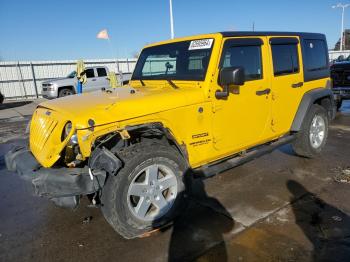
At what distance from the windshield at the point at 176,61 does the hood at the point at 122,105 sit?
33 cm

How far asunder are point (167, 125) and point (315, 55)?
3.44m

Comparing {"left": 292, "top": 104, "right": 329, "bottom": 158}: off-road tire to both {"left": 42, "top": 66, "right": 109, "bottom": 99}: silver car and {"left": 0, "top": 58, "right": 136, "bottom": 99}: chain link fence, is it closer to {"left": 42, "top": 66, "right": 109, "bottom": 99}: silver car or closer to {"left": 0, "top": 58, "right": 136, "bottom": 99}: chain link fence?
{"left": 42, "top": 66, "right": 109, "bottom": 99}: silver car

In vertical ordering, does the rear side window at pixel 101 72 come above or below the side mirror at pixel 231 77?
above

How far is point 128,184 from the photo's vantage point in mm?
3000

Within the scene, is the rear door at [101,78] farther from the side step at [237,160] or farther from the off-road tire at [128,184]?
the off-road tire at [128,184]

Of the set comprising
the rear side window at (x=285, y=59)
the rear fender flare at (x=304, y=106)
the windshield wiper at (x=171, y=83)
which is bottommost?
the rear fender flare at (x=304, y=106)

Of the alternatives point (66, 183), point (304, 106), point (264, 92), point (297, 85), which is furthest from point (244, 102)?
point (66, 183)

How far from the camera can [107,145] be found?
314 cm

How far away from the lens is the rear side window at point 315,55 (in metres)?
5.09

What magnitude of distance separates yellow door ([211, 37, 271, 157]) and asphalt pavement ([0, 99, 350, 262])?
72 centimetres

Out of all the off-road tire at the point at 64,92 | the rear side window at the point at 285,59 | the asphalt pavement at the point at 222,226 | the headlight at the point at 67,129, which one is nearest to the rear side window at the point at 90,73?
the off-road tire at the point at 64,92

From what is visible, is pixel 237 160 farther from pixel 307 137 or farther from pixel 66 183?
pixel 66 183

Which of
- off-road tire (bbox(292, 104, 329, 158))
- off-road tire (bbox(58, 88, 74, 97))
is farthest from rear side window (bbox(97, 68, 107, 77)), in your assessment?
off-road tire (bbox(292, 104, 329, 158))

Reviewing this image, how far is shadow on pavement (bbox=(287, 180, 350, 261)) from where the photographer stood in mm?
2842
